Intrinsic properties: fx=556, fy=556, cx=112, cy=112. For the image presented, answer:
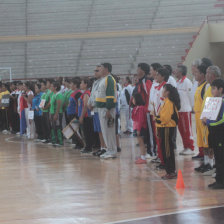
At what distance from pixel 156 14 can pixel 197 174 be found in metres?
22.8

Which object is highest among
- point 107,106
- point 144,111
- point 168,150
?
point 107,106

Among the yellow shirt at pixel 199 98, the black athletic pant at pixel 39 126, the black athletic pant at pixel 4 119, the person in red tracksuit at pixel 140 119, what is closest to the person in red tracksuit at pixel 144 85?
the person in red tracksuit at pixel 140 119

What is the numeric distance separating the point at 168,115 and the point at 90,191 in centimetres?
163

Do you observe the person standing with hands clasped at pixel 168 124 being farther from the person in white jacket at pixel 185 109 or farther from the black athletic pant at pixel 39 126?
the black athletic pant at pixel 39 126

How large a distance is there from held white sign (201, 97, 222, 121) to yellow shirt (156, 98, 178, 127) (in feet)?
2.80

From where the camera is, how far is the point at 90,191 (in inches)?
284

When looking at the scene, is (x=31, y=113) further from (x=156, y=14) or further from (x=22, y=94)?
(x=156, y=14)

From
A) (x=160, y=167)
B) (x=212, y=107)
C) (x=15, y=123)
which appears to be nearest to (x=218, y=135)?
(x=212, y=107)

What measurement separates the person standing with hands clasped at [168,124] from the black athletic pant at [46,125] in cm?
579

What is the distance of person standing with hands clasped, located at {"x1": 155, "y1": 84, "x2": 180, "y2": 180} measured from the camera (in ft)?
26.1

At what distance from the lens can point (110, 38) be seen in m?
29.2

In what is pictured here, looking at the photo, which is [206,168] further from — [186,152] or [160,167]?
[186,152]

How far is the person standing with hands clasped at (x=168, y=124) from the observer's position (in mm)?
7945

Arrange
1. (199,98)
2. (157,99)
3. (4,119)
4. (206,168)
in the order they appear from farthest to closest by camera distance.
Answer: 1. (4,119)
2. (157,99)
3. (199,98)
4. (206,168)
